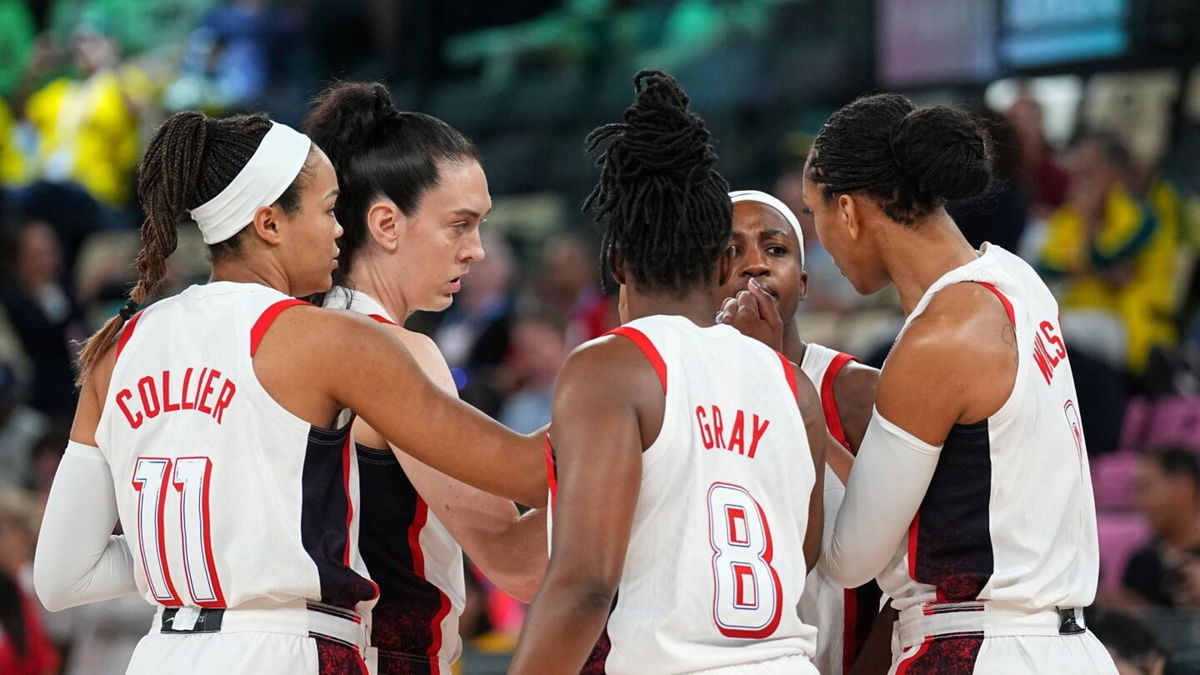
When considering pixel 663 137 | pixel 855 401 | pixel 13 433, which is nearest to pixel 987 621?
pixel 855 401

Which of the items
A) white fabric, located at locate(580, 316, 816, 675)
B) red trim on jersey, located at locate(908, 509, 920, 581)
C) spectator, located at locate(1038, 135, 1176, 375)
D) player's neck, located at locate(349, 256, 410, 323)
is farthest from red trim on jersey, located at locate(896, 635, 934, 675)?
spectator, located at locate(1038, 135, 1176, 375)

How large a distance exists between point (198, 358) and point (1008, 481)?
1.55 m

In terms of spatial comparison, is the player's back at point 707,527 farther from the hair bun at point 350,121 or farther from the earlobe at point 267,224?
the hair bun at point 350,121

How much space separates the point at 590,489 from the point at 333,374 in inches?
22.4

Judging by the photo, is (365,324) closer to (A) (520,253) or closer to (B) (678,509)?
(B) (678,509)

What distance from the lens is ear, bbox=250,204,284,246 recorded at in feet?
10.3

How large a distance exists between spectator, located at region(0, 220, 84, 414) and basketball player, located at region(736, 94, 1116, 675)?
801 centimetres

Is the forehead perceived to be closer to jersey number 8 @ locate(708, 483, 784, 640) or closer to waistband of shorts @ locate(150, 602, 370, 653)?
jersey number 8 @ locate(708, 483, 784, 640)

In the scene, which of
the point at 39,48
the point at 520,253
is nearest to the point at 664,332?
the point at 520,253

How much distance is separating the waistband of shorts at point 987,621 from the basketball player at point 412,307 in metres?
0.80

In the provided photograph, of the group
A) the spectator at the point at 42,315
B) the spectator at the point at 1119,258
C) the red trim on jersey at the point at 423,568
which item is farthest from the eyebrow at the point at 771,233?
the spectator at the point at 42,315

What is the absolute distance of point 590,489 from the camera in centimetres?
275

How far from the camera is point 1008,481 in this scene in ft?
10.3

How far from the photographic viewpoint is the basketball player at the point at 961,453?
314 cm
